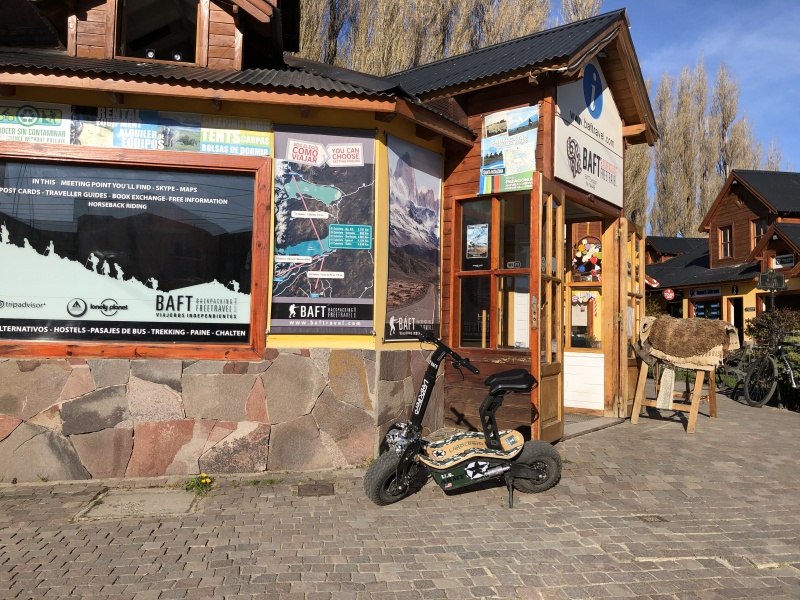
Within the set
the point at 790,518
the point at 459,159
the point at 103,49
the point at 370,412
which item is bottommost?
the point at 790,518

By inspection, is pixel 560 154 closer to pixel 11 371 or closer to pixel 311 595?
pixel 311 595

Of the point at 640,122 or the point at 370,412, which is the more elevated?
the point at 640,122

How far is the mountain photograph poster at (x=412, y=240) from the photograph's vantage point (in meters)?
6.42

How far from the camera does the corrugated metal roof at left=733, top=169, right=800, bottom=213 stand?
21.8m

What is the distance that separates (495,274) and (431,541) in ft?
11.6

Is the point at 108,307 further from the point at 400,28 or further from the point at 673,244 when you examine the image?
the point at 673,244

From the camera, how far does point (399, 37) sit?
18.3 metres

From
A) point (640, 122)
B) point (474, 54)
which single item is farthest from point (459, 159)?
point (640, 122)

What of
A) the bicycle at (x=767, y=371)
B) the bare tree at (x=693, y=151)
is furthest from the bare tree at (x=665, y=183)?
the bicycle at (x=767, y=371)

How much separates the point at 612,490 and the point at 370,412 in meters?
2.29

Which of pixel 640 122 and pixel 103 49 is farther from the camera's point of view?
pixel 640 122

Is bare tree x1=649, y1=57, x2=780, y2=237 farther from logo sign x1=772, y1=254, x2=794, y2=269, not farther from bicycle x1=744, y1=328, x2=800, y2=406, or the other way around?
bicycle x1=744, y1=328, x2=800, y2=406

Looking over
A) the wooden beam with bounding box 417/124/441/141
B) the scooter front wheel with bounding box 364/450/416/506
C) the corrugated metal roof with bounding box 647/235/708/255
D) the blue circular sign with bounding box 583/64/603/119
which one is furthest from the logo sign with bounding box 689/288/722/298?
the scooter front wheel with bounding box 364/450/416/506

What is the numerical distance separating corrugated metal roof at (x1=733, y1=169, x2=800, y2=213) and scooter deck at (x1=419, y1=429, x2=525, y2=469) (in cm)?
2092
